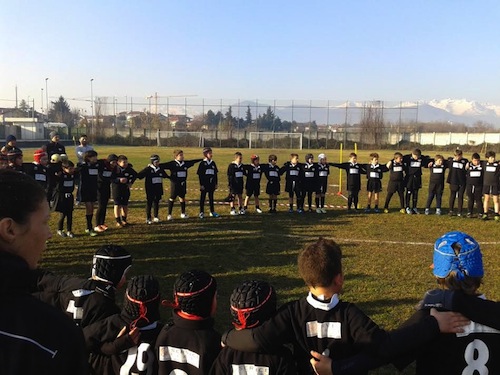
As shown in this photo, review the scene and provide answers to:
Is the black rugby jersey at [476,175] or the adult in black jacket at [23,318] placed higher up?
the adult in black jacket at [23,318]

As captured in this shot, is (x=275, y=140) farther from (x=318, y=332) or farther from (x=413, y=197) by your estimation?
(x=318, y=332)

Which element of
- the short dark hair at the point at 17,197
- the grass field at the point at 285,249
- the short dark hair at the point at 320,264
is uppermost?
the short dark hair at the point at 17,197

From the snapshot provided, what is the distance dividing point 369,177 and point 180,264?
8807 mm

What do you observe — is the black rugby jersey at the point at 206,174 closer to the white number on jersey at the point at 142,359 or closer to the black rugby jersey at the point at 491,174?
the black rugby jersey at the point at 491,174

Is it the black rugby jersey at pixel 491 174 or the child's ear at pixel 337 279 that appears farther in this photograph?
the black rugby jersey at pixel 491 174

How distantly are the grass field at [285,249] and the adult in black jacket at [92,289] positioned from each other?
2510 millimetres

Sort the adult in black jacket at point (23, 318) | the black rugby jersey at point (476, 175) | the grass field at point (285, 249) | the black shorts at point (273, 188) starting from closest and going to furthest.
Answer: the adult in black jacket at point (23, 318), the grass field at point (285, 249), the black rugby jersey at point (476, 175), the black shorts at point (273, 188)

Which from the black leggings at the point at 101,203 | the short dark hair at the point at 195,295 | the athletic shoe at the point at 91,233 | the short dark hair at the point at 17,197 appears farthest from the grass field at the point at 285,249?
the short dark hair at the point at 17,197

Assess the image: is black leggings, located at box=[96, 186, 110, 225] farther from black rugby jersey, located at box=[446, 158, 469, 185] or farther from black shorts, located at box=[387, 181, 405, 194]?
black rugby jersey, located at box=[446, 158, 469, 185]

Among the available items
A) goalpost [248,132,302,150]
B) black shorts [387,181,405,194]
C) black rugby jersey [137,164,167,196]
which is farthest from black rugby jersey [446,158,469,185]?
goalpost [248,132,302,150]

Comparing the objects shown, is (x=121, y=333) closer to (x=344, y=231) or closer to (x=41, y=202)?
(x=41, y=202)

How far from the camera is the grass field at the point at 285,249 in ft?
24.0

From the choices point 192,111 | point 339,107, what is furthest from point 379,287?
point 192,111

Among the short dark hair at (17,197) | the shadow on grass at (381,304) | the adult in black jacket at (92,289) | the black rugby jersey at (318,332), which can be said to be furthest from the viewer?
the shadow on grass at (381,304)
